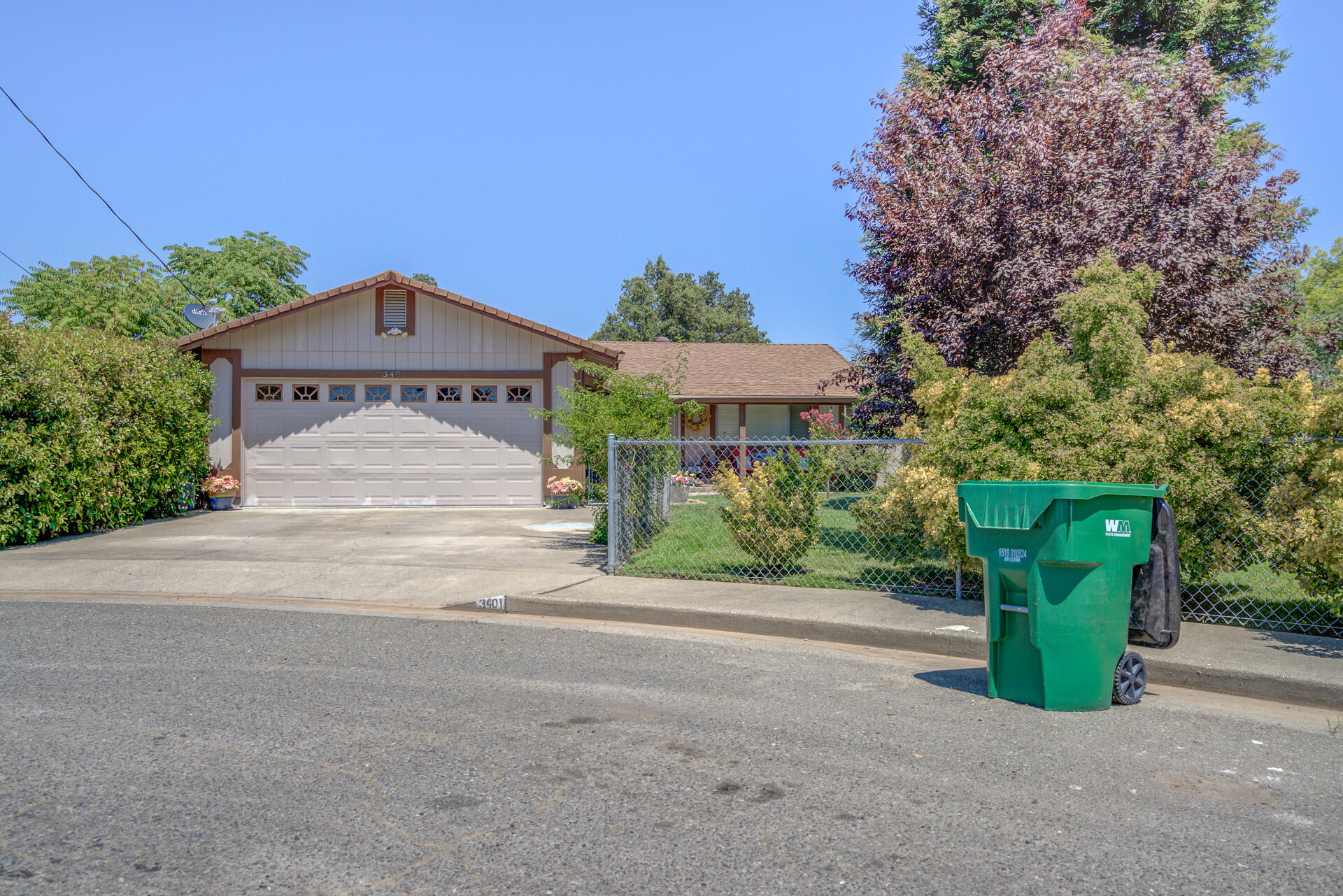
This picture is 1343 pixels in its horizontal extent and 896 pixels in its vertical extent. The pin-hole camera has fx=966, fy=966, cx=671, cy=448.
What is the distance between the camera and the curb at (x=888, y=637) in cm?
540

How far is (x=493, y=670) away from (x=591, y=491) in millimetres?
5411

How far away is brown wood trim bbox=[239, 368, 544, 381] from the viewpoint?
16.9 meters

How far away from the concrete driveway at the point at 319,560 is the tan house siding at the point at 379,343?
3.23 metres

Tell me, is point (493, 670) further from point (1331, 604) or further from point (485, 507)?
point (485, 507)

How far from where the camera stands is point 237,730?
461 centimetres

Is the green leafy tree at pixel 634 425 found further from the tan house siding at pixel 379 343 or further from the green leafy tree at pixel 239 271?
the green leafy tree at pixel 239 271

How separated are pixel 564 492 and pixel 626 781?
13048mm

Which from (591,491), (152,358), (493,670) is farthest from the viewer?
(152,358)

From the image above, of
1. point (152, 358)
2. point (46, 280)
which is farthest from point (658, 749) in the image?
point (46, 280)

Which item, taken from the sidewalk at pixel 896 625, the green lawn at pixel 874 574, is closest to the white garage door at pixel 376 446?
the green lawn at pixel 874 574

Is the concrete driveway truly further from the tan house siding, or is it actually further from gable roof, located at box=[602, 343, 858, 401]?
gable roof, located at box=[602, 343, 858, 401]

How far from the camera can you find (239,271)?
3031cm

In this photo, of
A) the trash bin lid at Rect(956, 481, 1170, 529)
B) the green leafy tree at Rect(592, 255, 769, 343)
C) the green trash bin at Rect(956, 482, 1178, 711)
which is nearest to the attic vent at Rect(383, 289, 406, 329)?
the trash bin lid at Rect(956, 481, 1170, 529)

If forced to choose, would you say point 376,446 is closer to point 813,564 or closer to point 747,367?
point 813,564
